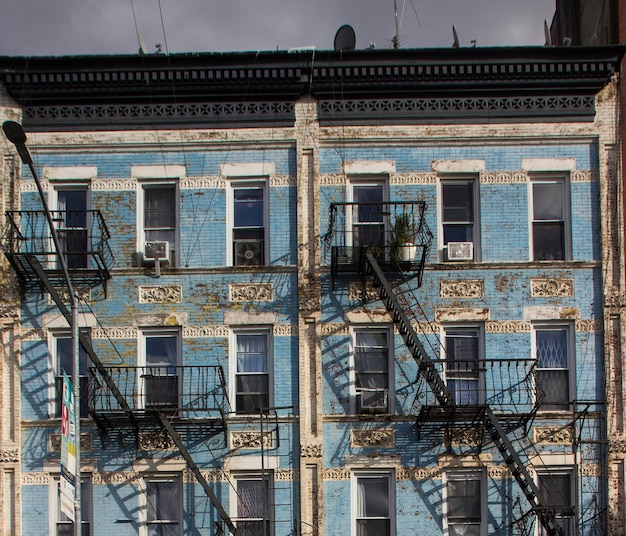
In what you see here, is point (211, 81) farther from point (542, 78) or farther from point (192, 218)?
point (542, 78)

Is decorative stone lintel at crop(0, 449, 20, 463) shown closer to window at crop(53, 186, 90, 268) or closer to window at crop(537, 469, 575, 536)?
window at crop(53, 186, 90, 268)

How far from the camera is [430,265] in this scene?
19609mm

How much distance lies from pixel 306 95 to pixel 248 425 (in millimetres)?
6687

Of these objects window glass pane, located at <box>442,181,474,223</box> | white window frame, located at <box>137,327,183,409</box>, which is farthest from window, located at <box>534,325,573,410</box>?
white window frame, located at <box>137,327,183,409</box>

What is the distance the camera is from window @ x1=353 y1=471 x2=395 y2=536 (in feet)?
62.0

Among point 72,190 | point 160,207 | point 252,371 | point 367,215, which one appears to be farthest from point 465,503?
point 72,190

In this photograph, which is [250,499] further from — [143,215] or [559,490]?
[143,215]

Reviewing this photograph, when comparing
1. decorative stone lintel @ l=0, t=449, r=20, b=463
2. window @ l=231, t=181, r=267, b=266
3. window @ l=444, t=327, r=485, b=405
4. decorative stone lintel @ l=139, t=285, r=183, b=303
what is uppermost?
window @ l=231, t=181, r=267, b=266

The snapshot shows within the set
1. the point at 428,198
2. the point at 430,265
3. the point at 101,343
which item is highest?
the point at 428,198

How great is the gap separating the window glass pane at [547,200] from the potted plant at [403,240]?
8.66 feet

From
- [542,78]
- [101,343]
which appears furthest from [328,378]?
[542,78]

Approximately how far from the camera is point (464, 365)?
1944cm

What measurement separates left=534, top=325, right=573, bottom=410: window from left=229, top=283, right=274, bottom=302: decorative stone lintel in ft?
17.1

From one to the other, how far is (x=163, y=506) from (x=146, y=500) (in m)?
0.34
